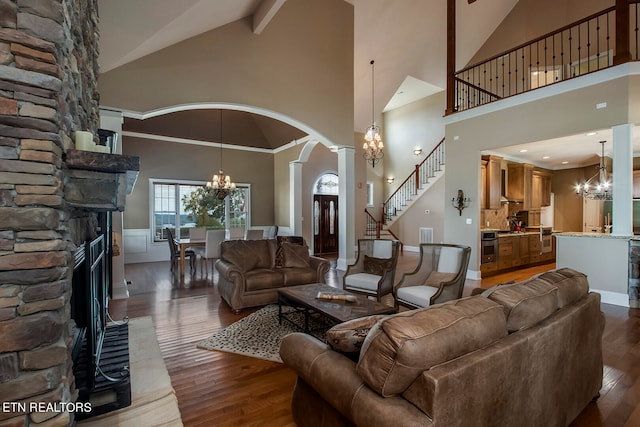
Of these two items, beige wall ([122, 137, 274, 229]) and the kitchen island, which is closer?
the kitchen island

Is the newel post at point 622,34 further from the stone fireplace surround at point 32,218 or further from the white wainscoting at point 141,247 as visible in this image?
the white wainscoting at point 141,247

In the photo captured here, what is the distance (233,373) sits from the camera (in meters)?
2.64

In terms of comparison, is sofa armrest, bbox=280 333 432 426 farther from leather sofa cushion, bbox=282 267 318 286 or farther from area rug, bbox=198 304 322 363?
leather sofa cushion, bbox=282 267 318 286

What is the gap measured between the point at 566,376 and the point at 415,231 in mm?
8878

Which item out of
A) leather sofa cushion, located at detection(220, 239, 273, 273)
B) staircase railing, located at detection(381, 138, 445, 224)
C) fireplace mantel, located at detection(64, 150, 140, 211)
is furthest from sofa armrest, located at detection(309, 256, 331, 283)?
staircase railing, located at detection(381, 138, 445, 224)

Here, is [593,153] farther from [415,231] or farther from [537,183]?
[415,231]

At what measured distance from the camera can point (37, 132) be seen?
149 cm

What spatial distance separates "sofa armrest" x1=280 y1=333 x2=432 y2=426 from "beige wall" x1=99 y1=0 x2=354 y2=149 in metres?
4.72

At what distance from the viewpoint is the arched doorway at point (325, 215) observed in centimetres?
1002

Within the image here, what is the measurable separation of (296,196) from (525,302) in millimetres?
7943

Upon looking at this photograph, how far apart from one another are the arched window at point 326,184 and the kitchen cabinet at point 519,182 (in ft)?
16.2

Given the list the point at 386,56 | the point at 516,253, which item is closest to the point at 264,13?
the point at 386,56

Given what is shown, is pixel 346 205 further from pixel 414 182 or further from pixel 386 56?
pixel 386 56

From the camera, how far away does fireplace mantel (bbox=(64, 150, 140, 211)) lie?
1690 mm
